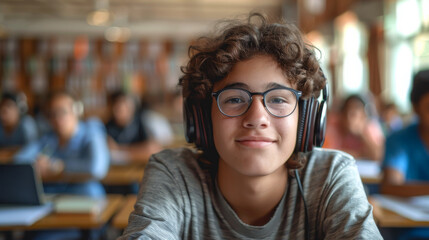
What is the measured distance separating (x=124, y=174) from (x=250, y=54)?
237 centimetres

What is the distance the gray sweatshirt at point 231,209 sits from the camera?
1.10m

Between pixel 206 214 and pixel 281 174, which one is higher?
pixel 281 174

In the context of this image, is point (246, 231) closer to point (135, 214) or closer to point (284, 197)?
point (284, 197)

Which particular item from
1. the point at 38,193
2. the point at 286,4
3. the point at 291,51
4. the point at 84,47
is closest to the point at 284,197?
the point at 291,51

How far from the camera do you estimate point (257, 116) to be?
1.08 metres

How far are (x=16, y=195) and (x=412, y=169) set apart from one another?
2180 mm

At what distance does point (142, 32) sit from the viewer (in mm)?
10516

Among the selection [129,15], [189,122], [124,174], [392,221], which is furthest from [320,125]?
[129,15]

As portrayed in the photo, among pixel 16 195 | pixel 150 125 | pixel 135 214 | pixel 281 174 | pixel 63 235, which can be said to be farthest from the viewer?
pixel 150 125

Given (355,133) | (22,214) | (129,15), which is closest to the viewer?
(22,214)

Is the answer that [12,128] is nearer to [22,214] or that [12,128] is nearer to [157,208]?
→ [22,214]

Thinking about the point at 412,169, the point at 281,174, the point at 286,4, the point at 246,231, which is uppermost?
the point at 286,4

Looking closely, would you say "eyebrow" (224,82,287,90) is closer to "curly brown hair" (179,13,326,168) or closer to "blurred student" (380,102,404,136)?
"curly brown hair" (179,13,326,168)

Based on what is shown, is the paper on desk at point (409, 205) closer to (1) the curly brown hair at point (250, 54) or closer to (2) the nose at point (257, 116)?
(1) the curly brown hair at point (250, 54)
